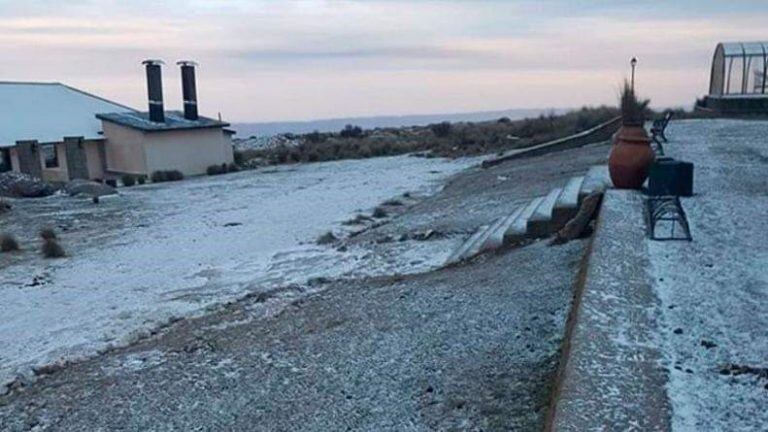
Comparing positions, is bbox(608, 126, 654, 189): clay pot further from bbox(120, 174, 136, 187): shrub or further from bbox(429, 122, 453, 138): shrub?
bbox(429, 122, 453, 138): shrub

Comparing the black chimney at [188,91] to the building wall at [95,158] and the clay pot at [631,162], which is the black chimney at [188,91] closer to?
the building wall at [95,158]

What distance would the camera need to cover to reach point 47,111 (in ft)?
109

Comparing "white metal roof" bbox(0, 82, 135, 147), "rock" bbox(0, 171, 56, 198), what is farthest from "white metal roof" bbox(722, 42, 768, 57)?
"white metal roof" bbox(0, 82, 135, 147)

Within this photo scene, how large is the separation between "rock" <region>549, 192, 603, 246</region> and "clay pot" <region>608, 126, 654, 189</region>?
523 mm

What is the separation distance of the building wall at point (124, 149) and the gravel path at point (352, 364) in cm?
2547

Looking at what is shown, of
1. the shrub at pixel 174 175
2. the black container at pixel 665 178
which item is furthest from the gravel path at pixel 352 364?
the shrub at pixel 174 175

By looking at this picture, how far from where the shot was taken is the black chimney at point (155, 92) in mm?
32156

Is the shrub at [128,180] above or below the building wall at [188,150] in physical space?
below

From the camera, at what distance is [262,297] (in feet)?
25.2

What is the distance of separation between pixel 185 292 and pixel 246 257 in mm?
2301

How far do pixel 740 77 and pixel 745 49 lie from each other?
1024 mm

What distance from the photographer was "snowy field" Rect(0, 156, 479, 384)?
7359 mm

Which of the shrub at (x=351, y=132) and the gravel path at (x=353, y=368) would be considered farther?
the shrub at (x=351, y=132)

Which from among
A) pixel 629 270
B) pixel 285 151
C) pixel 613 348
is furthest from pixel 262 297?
pixel 285 151
